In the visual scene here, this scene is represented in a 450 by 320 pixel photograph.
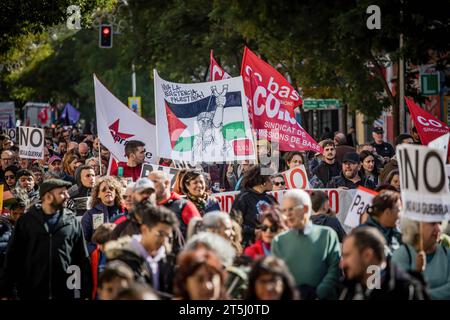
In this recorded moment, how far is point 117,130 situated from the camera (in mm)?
15875

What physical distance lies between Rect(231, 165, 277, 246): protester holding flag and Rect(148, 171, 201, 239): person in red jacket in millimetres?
1057

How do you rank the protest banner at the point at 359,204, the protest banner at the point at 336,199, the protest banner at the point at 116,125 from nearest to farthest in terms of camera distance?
the protest banner at the point at 359,204, the protest banner at the point at 336,199, the protest banner at the point at 116,125

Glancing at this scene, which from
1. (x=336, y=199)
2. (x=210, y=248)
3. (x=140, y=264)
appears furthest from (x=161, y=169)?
(x=210, y=248)

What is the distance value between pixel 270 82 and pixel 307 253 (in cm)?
687

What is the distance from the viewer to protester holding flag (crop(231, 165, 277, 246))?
37.6ft

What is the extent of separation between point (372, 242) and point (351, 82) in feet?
63.4

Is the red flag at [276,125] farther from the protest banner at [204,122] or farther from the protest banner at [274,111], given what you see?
the protest banner at [204,122]

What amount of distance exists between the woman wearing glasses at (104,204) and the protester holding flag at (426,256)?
3998 mm

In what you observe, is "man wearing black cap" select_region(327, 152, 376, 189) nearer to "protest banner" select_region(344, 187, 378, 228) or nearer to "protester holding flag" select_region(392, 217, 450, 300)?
"protest banner" select_region(344, 187, 378, 228)

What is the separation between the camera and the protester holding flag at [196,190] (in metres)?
11.6

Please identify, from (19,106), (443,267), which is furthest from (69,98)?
(443,267)

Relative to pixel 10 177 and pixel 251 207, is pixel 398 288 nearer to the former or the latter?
pixel 251 207

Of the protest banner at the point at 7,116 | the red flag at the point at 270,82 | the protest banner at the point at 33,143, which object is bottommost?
the protest banner at the point at 33,143

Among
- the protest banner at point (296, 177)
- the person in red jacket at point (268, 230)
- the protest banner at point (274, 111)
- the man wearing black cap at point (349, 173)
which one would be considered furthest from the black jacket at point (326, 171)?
the person in red jacket at point (268, 230)
